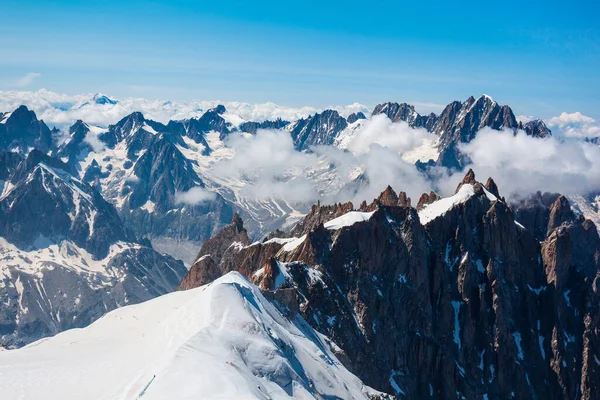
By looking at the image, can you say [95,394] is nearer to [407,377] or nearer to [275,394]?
[275,394]

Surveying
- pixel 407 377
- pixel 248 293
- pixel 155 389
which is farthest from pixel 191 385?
pixel 407 377

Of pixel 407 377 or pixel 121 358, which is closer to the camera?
pixel 121 358

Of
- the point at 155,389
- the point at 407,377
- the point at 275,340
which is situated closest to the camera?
the point at 155,389

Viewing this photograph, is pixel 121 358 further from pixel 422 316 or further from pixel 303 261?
pixel 422 316

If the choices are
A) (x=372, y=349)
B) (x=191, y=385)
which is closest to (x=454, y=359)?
(x=372, y=349)

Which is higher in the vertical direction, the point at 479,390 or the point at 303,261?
the point at 303,261

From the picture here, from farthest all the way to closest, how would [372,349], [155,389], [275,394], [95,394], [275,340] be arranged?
[372,349] → [275,340] → [275,394] → [95,394] → [155,389]

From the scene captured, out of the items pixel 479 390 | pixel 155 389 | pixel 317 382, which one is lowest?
pixel 479 390
